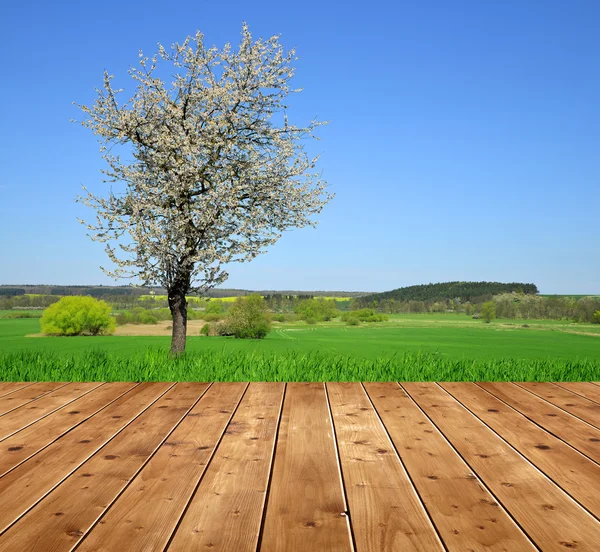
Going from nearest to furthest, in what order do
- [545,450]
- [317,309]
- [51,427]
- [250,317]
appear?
[545,450]
[51,427]
[250,317]
[317,309]

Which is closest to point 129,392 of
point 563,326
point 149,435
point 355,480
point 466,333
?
point 149,435

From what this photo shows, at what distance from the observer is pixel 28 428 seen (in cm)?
325

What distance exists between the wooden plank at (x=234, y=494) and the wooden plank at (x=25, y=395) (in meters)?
1.67

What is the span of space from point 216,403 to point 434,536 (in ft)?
7.66

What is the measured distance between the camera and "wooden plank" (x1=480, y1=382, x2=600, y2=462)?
300 centimetres

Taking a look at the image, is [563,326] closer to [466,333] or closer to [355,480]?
[466,333]

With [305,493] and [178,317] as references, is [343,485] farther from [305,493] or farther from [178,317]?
[178,317]

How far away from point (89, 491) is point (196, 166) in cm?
627

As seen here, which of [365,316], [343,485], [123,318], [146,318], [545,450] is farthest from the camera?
[365,316]

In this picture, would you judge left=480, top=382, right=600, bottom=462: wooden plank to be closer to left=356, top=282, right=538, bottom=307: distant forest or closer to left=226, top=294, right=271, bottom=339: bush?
left=226, top=294, right=271, bottom=339: bush

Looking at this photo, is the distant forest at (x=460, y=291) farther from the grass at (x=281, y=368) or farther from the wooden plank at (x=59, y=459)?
the wooden plank at (x=59, y=459)

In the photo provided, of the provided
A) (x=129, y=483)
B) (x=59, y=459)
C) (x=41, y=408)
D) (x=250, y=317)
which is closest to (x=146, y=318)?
(x=250, y=317)

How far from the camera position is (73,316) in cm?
1309

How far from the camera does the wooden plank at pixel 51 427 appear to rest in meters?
2.72
